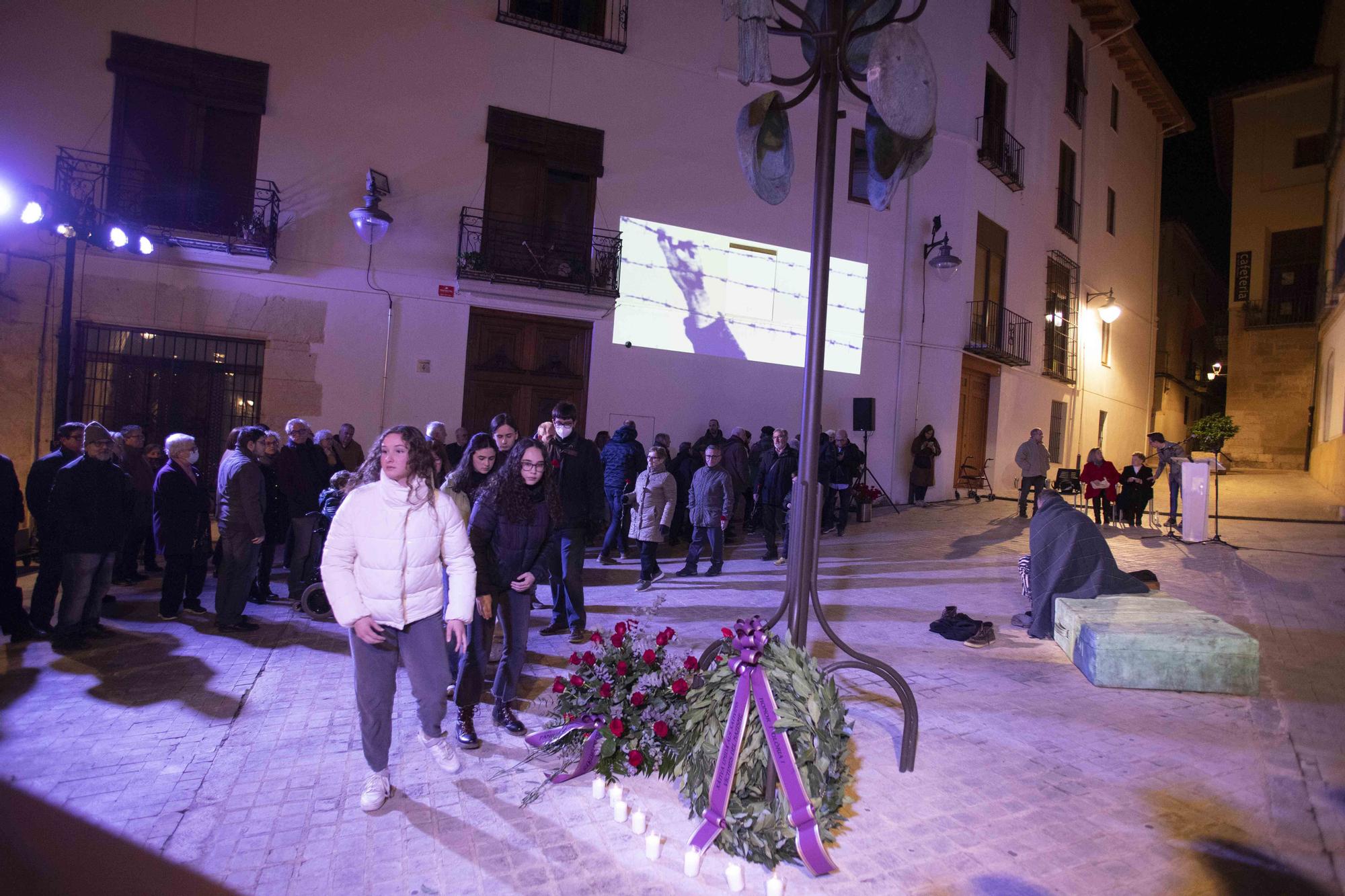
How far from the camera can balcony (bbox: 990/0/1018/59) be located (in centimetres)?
1706

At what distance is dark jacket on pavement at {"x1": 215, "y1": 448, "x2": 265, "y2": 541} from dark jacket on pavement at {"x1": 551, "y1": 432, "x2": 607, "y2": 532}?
8.26 feet

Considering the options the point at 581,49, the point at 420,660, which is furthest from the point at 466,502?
the point at 581,49

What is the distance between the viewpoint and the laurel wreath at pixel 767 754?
9.56 feet

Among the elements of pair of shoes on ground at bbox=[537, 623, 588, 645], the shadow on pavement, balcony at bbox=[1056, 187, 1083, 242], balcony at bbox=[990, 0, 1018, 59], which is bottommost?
the shadow on pavement

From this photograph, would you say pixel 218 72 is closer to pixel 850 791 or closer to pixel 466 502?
pixel 466 502

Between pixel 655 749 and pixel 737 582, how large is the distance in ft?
16.0

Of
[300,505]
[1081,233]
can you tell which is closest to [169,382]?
[300,505]

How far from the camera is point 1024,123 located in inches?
719

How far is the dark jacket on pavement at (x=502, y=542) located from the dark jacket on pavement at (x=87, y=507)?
3.37 meters

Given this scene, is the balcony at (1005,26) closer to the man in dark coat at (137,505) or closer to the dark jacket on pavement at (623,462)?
the dark jacket on pavement at (623,462)

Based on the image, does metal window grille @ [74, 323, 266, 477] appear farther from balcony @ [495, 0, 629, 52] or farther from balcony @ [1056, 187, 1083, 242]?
balcony @ [1056, 187, 1083, 242]

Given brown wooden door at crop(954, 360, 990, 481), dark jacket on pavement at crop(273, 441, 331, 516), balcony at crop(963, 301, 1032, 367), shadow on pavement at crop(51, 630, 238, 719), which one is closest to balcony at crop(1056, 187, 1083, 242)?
balcony at crop(963, 301, 1032, 367)

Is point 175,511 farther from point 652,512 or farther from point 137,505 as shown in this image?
point 652,512

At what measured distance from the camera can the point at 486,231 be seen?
12.6 metres
